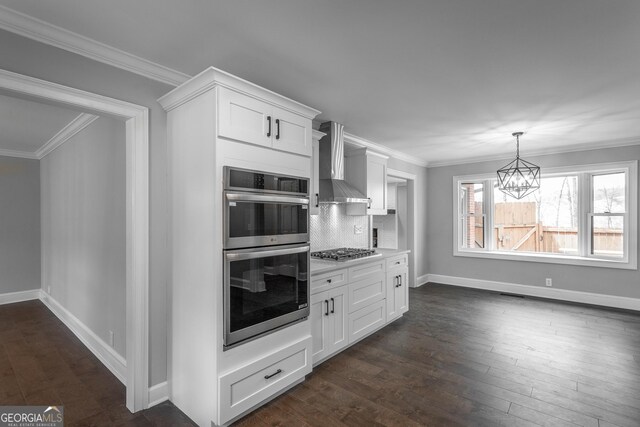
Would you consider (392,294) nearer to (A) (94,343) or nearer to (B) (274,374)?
(B) (274,374)

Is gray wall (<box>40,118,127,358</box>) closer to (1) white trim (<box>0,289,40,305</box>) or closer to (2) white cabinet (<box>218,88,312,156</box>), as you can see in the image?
(1) white trim (<box>0,289,40,305</box>)

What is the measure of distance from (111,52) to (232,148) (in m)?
1.03

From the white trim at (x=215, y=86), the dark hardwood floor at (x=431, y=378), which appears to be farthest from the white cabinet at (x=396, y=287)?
the white trim at (x=215, y=86)

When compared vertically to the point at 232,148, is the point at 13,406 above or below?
below

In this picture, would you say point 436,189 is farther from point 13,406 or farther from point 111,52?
point 13,406

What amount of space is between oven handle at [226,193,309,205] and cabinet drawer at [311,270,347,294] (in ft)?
2.53

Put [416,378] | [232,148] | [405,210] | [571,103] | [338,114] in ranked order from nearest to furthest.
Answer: [232,148] < [416,378] < [571,103] < [338,114] < [405,210]

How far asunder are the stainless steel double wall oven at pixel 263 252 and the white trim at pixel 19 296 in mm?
5342

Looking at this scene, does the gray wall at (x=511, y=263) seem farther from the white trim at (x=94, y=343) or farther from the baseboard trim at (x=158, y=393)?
the white trim at (x=94, y=343)

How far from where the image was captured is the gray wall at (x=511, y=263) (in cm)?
471

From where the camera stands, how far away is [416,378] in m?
2.73

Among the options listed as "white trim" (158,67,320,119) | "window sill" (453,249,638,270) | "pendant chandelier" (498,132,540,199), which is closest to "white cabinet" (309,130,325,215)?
"white trim" (158,67,320,119)

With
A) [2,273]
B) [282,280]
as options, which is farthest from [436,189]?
[2,273]

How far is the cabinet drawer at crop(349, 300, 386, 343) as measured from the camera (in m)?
3.33
